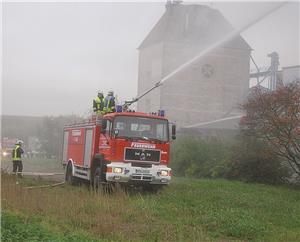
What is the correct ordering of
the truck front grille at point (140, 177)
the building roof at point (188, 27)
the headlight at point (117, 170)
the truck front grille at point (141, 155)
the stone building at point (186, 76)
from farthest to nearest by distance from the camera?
the stone building at point (186, 76) < the building roof at point (188, 27) < the truck front grille at point (141, 155) < the truck front grille at point (140, 177) < the headlight at point (117, 170)

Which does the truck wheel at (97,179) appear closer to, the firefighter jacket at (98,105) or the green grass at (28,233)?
the firefighter jacket at (98,105)

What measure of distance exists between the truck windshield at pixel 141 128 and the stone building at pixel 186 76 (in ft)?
113

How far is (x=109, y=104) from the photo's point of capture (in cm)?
1756

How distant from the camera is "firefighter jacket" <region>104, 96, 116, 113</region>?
17469 millimetres

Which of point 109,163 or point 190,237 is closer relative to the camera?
point 190,237

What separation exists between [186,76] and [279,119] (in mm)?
36191

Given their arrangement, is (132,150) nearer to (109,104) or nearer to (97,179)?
(97,179)

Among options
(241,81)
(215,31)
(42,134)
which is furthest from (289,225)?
(241,81)

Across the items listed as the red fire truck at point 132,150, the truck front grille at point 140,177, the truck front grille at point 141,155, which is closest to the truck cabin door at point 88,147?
the red fire truck at point 132,150

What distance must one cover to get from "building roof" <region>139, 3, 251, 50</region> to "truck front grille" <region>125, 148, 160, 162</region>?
19.0 m

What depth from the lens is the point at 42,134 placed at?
51375 mm

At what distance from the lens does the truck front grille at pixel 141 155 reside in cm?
1537

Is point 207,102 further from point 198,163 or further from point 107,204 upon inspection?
point 107,204

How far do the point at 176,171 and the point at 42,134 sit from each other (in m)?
27.4
